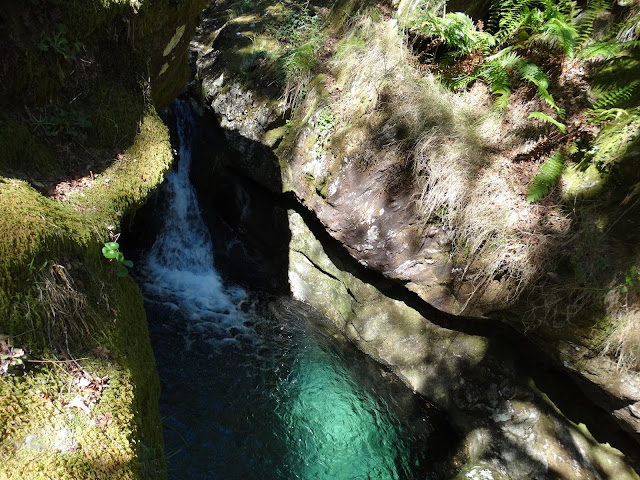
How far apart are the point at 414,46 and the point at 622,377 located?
194 inches

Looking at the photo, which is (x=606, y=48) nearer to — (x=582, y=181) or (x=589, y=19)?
(x=589, y=19)

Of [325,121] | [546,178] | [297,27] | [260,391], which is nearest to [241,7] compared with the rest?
[297,27]

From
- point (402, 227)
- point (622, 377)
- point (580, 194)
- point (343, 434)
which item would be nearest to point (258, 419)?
point (343, 434)

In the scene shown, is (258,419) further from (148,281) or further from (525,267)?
(525,267)

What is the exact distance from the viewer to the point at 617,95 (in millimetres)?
4109

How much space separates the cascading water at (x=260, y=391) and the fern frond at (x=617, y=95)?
13.7ft

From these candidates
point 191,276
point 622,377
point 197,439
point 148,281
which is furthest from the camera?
point 191,276

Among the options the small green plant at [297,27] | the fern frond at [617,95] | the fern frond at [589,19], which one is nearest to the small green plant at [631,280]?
the fern frond at [617,95]

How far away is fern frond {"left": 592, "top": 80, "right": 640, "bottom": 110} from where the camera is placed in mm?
4062

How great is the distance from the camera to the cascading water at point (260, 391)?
424 cm

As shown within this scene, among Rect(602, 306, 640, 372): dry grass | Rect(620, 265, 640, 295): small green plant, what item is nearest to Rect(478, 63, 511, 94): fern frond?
Rect(620, 265, 640, 295): small green plant

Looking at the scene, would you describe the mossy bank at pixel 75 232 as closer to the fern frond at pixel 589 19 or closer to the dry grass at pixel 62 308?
the dry grass at pixel 62 308

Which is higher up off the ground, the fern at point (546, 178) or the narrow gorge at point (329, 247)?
the fern at point (546, 178)

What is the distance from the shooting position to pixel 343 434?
185 inches
